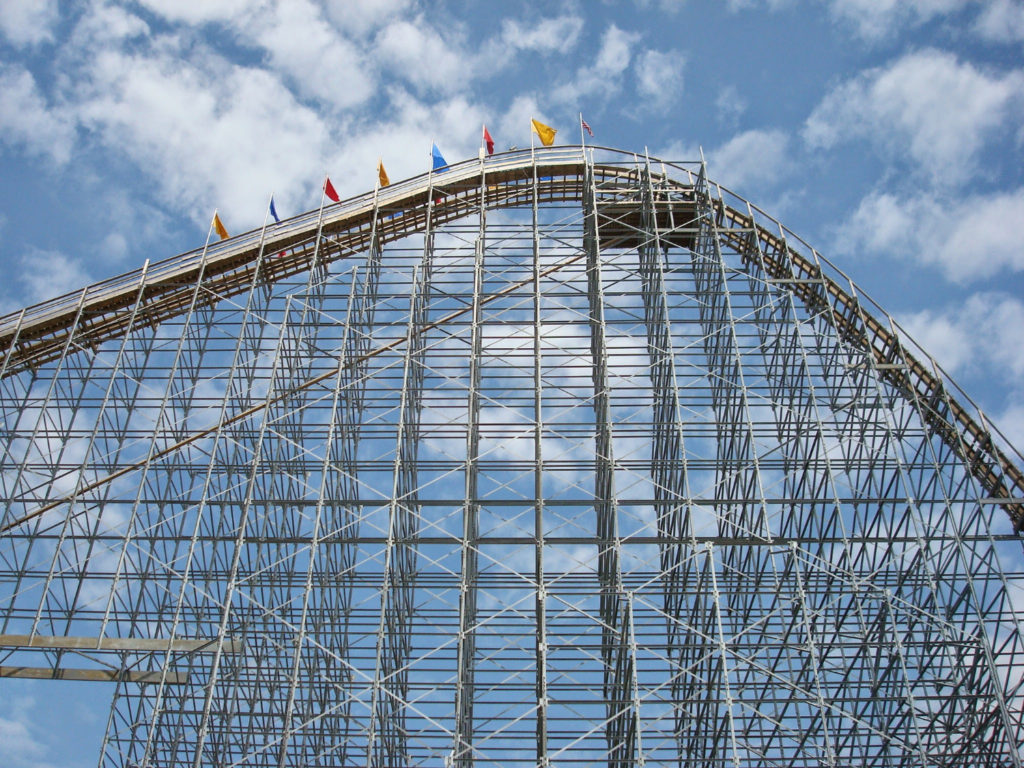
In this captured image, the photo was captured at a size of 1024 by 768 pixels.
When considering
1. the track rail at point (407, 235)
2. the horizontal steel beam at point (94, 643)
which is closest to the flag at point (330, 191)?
the track rail at point (407, 235)

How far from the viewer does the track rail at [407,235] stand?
19891 millimetres

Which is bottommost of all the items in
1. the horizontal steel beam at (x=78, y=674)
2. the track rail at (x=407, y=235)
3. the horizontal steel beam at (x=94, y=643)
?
the horizontal steel beam at (x=78, y=674)

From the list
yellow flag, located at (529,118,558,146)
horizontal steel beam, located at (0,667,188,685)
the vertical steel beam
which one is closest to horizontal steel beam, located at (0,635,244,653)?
horizontal steel beam, located at (0,667,188,685)

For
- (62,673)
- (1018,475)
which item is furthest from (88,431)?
(1018,475)

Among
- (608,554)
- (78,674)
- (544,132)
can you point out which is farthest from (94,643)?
(544,132)

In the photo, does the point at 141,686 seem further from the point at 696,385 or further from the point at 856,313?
the point at 856,313

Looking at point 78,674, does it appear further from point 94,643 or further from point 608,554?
point 608,554

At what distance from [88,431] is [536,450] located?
9421 mm

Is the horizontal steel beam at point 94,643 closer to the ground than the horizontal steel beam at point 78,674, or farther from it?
farther from it

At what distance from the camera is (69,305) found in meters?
21.3

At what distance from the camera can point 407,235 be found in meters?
23.3

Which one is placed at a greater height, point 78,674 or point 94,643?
point 94,643

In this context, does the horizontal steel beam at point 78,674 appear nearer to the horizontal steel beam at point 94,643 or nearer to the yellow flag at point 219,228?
the horizontal steel beam at point 94,643

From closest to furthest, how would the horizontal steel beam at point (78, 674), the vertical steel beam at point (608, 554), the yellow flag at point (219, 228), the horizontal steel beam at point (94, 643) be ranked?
the vertical steel beam at point (608, 554) → the horizontal steel beam at point (94, 643) → the horizontal steel beam at point (78, 674) → the yellow flag at point (219, 228)
